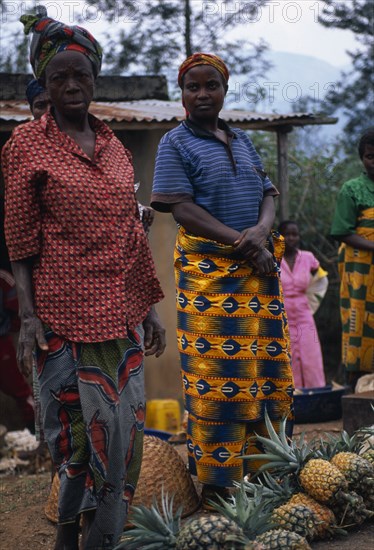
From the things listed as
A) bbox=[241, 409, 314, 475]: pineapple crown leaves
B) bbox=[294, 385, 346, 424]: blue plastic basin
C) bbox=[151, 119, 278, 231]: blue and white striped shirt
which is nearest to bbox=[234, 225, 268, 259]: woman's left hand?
bbox=[151, 119, 278, 231]: blue and white striped shirt

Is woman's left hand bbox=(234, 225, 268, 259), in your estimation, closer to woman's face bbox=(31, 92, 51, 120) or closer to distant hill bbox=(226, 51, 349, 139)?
woman's face bbox=(31, 92, 51, 120)

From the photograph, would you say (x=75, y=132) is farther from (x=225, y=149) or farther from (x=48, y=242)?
(x=225, y=149)

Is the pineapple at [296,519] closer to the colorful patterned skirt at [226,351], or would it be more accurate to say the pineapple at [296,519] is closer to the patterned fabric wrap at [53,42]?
the colorful patterned skirt at [226,351]

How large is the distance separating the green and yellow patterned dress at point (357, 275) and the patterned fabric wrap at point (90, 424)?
3.65 metres

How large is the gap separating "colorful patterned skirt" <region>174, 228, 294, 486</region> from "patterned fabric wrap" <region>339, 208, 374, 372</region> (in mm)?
2339

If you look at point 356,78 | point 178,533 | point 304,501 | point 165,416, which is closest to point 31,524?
point 304,501

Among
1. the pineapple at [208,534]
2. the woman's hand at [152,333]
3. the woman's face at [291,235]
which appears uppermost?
the woman's hand at [152,333]

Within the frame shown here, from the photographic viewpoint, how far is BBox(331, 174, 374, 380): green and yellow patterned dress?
6.78 metres

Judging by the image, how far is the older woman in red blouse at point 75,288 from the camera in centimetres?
339

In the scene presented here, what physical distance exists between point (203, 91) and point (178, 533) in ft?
7.71

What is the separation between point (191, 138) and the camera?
4.66 metres

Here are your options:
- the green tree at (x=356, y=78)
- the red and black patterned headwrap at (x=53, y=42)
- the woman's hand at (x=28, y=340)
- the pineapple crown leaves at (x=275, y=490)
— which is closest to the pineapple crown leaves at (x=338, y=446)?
the pineapple crown leaves at (x=275, y=490)

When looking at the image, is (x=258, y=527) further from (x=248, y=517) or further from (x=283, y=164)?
(x=283, y=164)

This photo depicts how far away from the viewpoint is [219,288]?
4.54m
